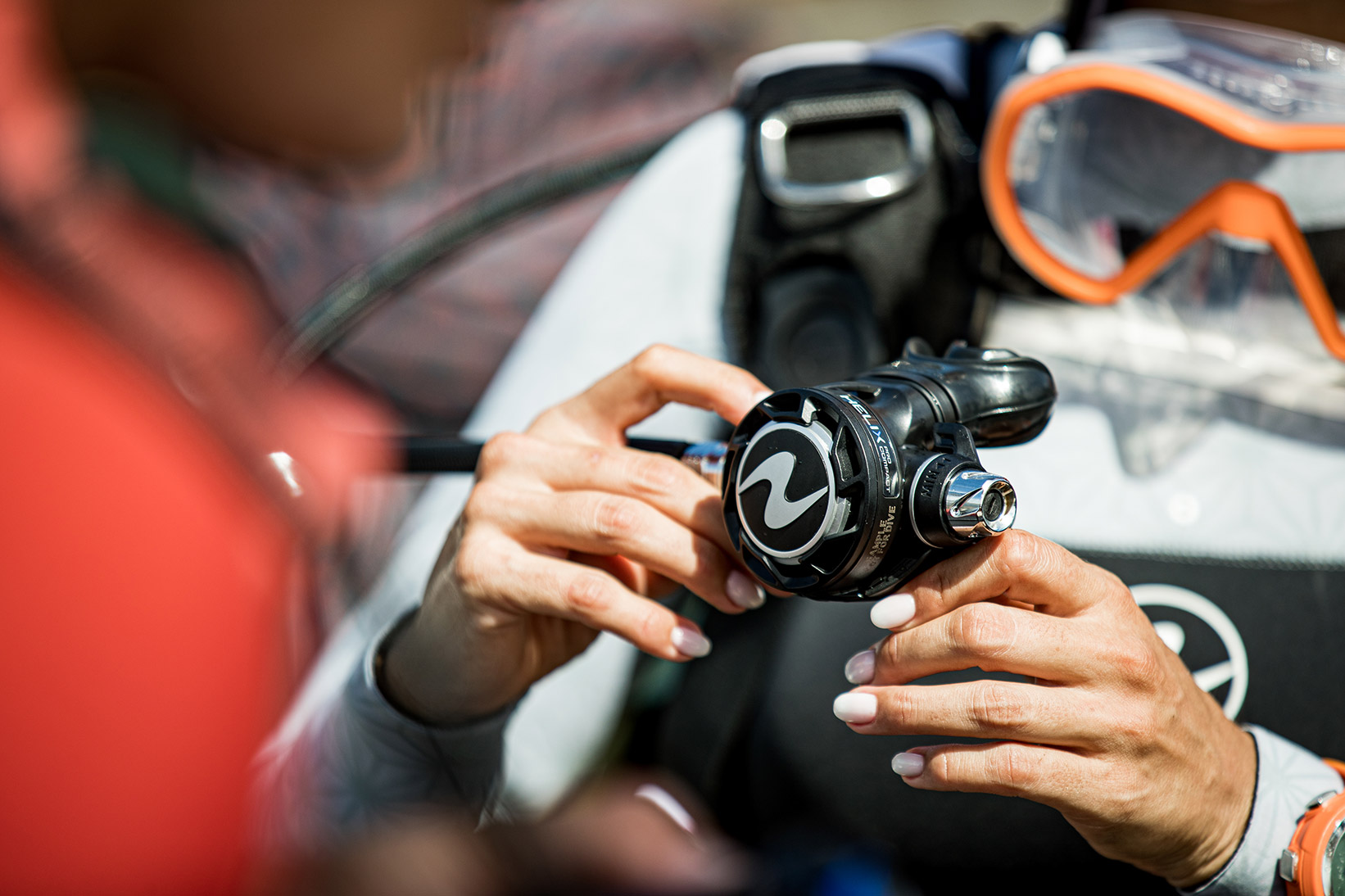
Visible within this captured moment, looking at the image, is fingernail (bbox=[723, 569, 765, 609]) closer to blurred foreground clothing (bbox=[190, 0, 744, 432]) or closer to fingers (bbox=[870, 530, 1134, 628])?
fingers (bbox=[870, 530, 1134, 628])

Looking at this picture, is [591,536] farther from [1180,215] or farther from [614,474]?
[1180,215]

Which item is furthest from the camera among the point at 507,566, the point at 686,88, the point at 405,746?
the point at 686,88

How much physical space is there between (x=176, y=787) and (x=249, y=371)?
9.9 inches

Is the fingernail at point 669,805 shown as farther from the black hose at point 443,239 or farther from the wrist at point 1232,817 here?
the black hose at point 443,239

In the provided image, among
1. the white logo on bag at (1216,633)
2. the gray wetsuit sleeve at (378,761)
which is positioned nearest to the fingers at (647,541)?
the gray wetsuit sleeve at (378,761)

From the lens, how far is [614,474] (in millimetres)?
497

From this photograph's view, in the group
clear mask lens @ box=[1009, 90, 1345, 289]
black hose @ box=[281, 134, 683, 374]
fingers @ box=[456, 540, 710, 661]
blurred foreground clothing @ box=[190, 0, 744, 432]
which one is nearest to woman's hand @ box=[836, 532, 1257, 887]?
fingers @ box=[456, 540, 710, 661]

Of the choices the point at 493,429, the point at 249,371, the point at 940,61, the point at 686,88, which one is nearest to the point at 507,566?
the point at 249,371

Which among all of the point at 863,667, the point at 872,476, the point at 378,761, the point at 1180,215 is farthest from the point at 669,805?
the point at 1180,215

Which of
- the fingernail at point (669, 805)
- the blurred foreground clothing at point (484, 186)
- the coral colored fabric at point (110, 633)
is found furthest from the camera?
the blurred foreground clothing at point (484, 186)

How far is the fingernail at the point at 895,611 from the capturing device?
1.32 feet

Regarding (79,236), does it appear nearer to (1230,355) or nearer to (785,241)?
(785,241)

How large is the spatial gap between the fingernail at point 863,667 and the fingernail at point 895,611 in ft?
0.10

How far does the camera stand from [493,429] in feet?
2.80
